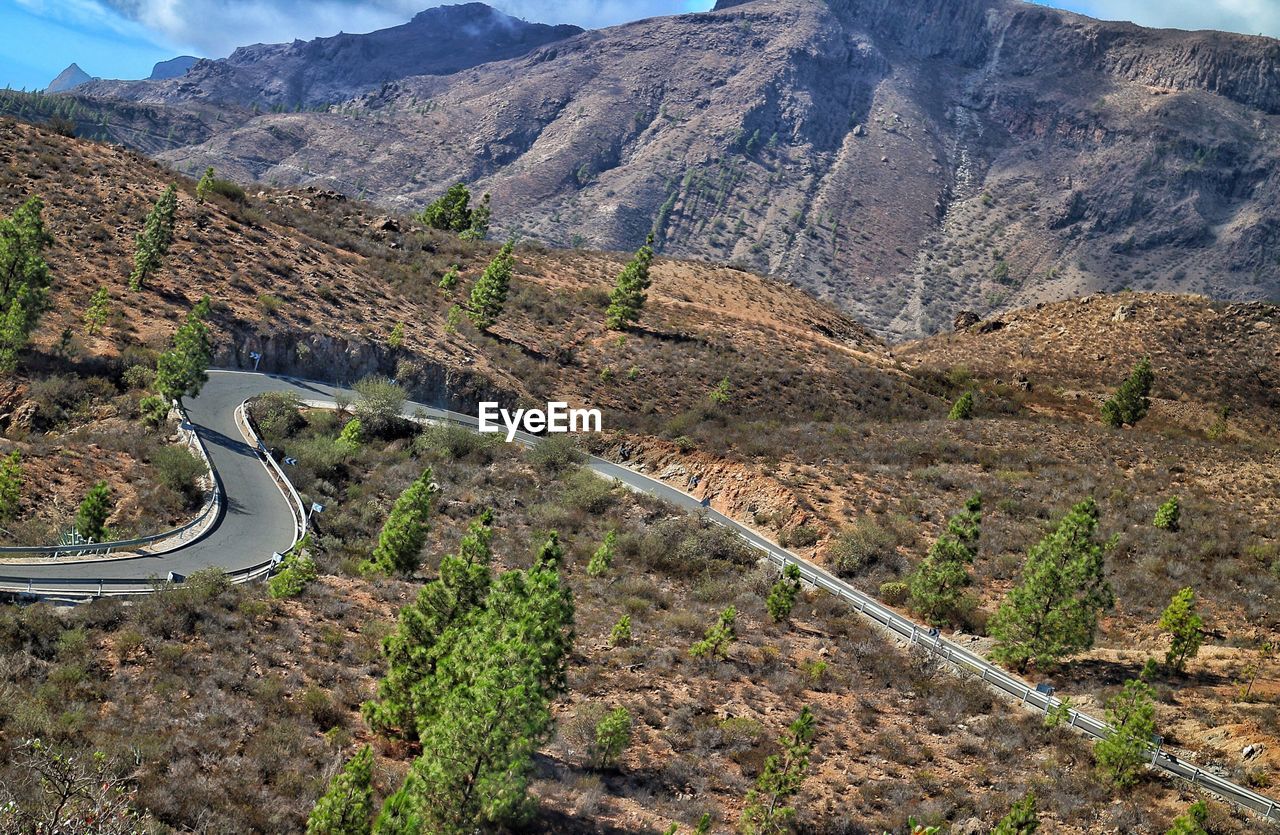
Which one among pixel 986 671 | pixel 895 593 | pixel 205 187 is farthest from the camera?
pixel 205 187

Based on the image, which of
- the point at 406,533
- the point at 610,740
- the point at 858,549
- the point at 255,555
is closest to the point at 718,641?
the point at 610,740

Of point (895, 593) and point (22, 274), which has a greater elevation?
point (22, 274)

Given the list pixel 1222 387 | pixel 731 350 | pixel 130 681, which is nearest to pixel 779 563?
pixel 130 681

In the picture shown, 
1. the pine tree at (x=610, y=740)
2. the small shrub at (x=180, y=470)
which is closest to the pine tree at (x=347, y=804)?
the pine tree at (x=610, y=740)

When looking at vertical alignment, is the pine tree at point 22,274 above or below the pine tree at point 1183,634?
above

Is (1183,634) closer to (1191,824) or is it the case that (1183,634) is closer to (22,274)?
(1191,824)

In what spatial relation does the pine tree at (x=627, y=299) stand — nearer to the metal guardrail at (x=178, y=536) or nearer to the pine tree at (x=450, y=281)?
the pine tree at (x=450, y=281)

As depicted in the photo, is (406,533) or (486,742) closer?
(486,742)
